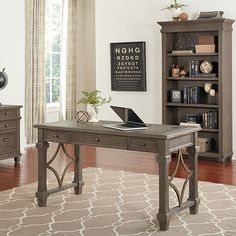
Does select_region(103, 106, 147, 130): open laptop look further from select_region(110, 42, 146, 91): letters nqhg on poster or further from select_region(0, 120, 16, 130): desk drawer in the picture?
select_region(110, 42, 146, 91): letters nqhg on poster

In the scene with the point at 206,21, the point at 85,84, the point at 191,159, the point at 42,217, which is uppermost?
the point at 206,21

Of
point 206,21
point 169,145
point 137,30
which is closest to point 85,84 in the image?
point 137,30

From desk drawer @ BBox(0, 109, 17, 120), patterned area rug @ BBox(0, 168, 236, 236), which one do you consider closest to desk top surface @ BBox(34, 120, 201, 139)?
patterned area rug @ BBox(0, 168, 236, 236)

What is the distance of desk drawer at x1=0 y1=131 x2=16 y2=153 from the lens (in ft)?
22.1

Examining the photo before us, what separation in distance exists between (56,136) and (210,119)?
308 cm

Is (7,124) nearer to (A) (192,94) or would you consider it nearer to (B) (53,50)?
(A) (192,94)

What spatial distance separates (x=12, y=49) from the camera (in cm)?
740

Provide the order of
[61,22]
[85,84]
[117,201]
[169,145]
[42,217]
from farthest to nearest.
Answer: [85,84]
[61,22]
[117,201]
[42,217]
[169,145]

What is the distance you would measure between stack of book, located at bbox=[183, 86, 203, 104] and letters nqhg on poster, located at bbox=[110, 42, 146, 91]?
0.90 meters

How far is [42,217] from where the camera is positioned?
4449mm

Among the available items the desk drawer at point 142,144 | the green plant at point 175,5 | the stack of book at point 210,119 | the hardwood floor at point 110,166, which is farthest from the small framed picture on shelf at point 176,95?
the desk drawer at point 142,144

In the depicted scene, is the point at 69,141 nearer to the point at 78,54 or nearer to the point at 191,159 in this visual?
the point at 191,159

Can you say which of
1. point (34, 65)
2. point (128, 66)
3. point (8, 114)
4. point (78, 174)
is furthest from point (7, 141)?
point (128, 66)

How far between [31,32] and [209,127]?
337 centimetres
